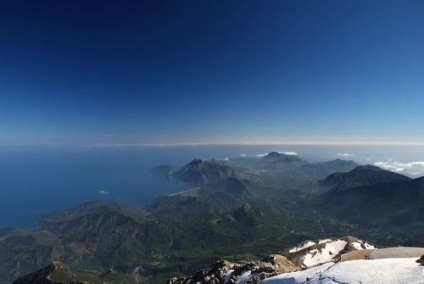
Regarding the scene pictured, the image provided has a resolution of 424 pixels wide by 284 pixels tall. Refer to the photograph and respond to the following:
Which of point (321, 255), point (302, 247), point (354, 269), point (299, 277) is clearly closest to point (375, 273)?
point (354, 269)

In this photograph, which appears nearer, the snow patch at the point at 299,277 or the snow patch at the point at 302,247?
the snow patch at the point at 299,277

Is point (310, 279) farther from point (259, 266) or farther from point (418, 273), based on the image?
point (259, 266)

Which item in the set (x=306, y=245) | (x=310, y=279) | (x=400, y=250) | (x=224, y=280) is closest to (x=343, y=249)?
(x=306, y=245)

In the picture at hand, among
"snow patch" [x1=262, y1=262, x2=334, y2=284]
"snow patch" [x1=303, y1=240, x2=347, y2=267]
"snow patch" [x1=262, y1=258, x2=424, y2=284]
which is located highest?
"snow patch" [x1=262, y1=258, x2=424, y2=284]

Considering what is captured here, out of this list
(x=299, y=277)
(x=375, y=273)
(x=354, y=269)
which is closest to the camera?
(x=375, y=273)

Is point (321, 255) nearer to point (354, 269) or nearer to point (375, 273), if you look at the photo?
point (354, 269)

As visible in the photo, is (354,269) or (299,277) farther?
(299,277)

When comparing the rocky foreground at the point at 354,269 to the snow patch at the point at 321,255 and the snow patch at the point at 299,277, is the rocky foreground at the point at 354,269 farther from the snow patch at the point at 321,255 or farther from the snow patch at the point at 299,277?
the snow patch at the point at 321,255

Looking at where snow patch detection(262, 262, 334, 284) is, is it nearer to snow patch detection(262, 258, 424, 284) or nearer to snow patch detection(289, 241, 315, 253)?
snow patch detection(262, 258, 424, 284)

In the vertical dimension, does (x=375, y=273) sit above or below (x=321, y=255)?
above

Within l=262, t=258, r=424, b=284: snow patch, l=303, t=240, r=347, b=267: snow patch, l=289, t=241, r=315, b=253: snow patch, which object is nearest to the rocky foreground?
l=262, t=258, r=424, b=284: snow patch

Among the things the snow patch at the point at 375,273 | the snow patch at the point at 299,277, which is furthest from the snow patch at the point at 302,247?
the snow patch at the point at 375,273
